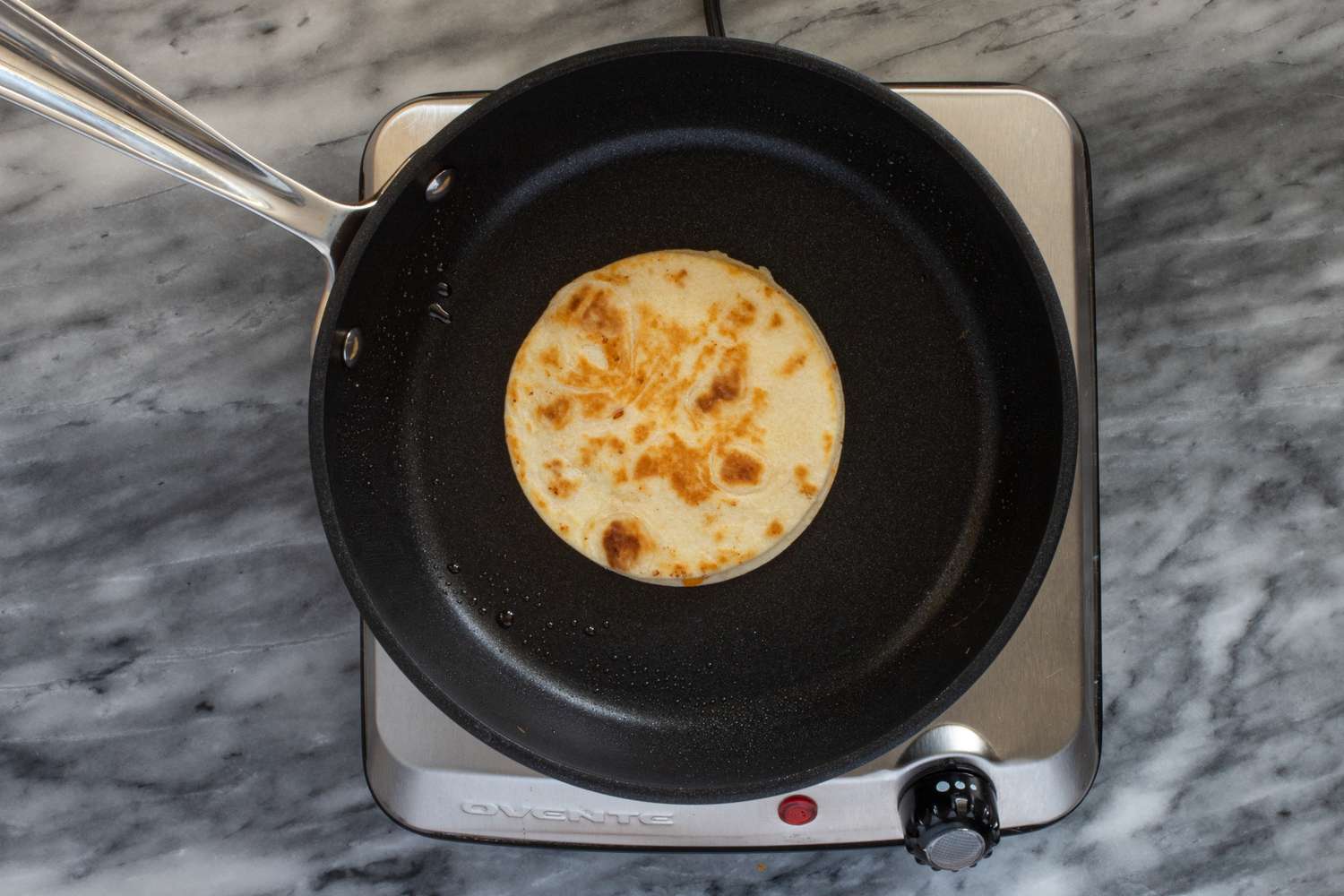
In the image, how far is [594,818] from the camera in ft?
2.66

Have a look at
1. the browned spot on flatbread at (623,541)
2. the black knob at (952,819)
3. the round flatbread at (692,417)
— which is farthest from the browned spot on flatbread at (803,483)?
the black knob at (952,819)

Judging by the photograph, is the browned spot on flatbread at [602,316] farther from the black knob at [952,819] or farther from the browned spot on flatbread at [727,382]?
the black knob at [952,819]

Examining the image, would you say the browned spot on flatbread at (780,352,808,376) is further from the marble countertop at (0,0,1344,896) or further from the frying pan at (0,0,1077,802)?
the marble countertop at (0,0,1344,896)

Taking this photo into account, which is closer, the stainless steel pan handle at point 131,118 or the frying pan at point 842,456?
the stainless steel pan handle at point 131,118

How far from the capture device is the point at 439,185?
801 millimetres

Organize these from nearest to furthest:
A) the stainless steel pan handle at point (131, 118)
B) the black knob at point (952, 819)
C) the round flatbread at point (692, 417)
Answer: the stainless steel pan handle at point (131, 118) → the black knob at point (952, 819) → the round flatbread at point (692, 417)

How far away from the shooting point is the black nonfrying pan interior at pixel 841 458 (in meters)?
0.80

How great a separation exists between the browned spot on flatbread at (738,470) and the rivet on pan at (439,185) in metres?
0.33

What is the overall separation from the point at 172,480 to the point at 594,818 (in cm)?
52

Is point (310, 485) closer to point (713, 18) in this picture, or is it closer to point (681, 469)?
point (681, 469)

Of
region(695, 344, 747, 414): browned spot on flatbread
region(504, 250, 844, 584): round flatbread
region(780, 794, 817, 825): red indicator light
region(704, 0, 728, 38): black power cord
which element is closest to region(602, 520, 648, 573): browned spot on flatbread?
region(504, 250, 844, 584): round flatbread

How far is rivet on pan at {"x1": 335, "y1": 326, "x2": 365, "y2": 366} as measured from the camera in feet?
2.53

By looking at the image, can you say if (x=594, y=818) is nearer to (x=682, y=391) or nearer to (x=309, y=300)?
(x=682, y=391)

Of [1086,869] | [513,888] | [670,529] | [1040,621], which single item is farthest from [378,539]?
[1086,869]
